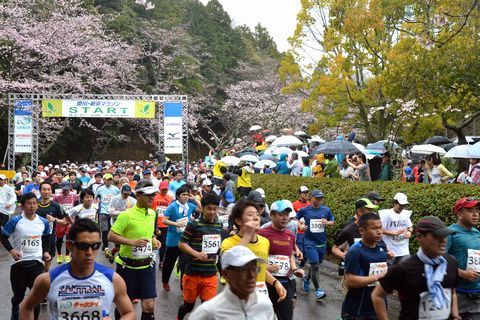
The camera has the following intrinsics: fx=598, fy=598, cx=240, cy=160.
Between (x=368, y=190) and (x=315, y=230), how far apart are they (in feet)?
8.90

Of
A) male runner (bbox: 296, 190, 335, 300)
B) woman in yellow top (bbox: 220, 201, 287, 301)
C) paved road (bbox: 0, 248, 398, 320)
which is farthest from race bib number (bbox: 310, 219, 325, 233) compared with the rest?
woman in yellow top (bbox: 220, 201, 287, 301)

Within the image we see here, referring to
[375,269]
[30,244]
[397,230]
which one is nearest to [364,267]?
[375,269]

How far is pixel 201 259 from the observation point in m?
7.01

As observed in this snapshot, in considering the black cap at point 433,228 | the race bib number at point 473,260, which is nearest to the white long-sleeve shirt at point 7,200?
the race bib number at point 473,260

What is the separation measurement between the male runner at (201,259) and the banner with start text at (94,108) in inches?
855

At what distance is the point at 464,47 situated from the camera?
1728 cm

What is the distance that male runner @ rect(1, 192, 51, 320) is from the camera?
7555 mm

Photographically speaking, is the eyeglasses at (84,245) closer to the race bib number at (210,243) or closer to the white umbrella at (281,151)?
the race bib number at (210,243)

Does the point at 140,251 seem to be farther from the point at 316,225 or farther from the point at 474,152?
the point at 474,152

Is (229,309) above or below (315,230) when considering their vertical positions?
above

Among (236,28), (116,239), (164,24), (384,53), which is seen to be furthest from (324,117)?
(236,28)

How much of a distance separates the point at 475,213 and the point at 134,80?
123ft

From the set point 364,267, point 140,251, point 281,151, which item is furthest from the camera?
point 281,151

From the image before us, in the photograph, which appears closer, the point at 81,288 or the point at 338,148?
the point at 81,288
